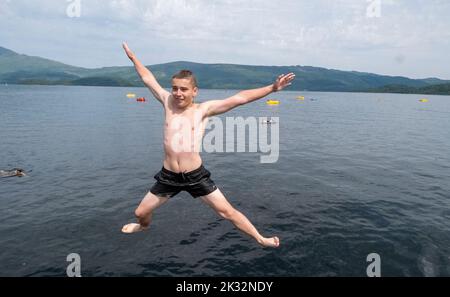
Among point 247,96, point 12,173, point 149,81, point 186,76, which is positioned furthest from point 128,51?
point 12,173

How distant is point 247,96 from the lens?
7590 millimetres

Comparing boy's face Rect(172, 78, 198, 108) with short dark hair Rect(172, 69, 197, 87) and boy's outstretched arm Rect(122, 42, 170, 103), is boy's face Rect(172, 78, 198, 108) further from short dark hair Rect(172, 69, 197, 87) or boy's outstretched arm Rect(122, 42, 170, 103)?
boy's outstretched arm Rect(122, 42, 170, 103)

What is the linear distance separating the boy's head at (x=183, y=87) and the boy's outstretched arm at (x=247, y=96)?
584mm

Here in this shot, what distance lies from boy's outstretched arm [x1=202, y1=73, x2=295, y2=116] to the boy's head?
23.0 inches

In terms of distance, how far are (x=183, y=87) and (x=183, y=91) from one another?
0.11m

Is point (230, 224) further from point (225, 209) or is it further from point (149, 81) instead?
point (149, 81)

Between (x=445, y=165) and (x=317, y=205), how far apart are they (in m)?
18.7

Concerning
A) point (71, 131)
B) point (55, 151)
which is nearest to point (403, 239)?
point (55, 151)

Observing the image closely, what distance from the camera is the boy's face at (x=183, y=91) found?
761cm

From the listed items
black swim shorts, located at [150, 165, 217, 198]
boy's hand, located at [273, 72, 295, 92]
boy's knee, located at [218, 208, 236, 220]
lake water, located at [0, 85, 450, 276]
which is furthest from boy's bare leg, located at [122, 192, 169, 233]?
boy's hand, located at [273, 72, 295, 92]

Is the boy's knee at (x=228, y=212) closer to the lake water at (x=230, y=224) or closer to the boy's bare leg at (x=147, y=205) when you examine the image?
the boy's bare leg at (x=147, y=205)

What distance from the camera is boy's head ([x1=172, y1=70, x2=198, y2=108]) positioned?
25.0 ft

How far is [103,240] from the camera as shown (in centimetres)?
1353

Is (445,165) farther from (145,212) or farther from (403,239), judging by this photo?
(145,212)
